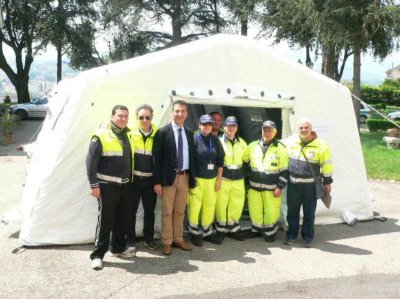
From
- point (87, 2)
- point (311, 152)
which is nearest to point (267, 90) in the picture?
point (311, 152)

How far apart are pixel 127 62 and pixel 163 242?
8.00 feet

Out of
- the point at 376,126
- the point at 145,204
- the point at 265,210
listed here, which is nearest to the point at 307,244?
the point at 265,210

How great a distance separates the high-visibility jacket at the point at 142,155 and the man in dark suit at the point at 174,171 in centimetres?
9

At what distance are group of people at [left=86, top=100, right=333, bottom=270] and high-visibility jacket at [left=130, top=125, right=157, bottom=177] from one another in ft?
0.04

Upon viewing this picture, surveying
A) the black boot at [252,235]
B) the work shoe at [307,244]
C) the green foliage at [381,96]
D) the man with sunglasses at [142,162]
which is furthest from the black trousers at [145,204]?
the green foliage at [381,96]

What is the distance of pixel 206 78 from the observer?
20.7 feet

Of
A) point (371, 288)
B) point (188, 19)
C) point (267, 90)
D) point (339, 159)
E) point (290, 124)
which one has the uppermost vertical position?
point (188, 19)

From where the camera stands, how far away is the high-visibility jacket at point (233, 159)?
5.95 m

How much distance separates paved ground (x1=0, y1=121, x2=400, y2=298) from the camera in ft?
14.9

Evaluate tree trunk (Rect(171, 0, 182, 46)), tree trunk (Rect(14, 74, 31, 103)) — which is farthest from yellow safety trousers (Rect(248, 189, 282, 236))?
tree trunk (Rect(14, 74, 31, 103))

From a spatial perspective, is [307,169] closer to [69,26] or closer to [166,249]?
[166,249]

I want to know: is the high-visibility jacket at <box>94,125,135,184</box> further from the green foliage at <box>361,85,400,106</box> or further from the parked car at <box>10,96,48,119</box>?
the green foliage at <box>361,85,400,106</box>

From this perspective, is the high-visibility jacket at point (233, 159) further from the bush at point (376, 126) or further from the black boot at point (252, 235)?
the bush at point (376, 126)

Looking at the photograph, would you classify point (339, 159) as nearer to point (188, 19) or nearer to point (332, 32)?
point (332, 32)
